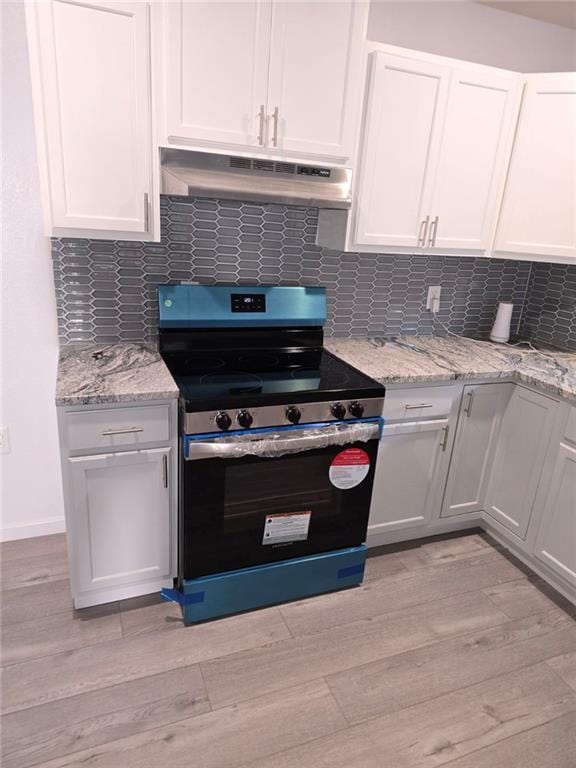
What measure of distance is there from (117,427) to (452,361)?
152cm

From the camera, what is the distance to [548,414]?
7.38ft

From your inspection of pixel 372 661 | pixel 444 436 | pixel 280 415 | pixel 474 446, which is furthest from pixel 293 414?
pixel 474 446

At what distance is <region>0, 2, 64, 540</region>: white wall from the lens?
1.95 metres

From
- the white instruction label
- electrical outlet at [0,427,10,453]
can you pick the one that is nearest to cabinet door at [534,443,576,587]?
the white instruction label

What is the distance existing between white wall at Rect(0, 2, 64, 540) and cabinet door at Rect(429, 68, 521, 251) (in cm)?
170

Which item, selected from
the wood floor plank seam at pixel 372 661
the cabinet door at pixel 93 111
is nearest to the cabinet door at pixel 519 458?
the wood floor plank seam at pixel 372 661

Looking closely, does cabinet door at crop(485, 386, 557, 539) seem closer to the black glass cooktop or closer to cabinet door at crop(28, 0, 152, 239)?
the black glass cooktop

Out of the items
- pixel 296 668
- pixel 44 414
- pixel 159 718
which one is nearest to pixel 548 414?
pixel 296 668

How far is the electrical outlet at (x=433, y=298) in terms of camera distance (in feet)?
9.20

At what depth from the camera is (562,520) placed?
2.22 meters

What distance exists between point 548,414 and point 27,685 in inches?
88.5

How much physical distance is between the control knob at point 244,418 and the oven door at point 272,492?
5 centimetres

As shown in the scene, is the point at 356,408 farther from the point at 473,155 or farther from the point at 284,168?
the point at 473,155

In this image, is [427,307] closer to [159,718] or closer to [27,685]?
[159,718]
